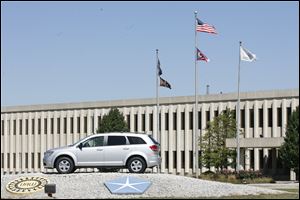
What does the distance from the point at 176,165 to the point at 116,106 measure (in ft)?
30.5

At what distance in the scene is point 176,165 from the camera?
69500mm

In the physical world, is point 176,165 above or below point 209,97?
below

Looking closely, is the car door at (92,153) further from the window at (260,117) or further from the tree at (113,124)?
the window at (260,117)

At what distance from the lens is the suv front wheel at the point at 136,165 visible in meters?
27.2

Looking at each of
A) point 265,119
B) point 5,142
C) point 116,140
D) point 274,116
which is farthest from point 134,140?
point 5,142

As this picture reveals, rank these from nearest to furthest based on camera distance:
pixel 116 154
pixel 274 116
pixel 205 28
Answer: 1. pixel 116 154
2. pixel 205 28
3. pixel 274 116

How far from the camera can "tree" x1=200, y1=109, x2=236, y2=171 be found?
57.5 meters

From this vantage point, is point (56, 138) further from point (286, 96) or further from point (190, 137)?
point (286, 96)

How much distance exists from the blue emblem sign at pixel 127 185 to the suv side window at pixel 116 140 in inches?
80.2

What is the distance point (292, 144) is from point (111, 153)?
28388 millimetres

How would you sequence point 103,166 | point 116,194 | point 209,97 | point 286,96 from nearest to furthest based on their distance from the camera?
point 116,194 < point 103,166 < point 286,96 < point 209,97

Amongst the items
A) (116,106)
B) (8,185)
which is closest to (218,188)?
(8,185)

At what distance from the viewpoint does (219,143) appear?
58750 millimetres

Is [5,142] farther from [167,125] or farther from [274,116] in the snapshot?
[274,116]
